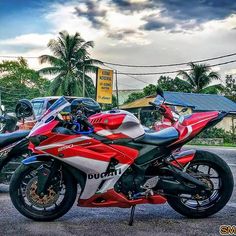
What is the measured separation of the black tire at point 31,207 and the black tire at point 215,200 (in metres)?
1.11

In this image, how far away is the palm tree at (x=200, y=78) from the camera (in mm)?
49438

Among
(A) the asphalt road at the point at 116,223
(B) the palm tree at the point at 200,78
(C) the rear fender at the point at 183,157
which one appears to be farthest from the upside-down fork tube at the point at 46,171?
(B) the palm tree at the point at 200,78

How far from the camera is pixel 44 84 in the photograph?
66.6 m

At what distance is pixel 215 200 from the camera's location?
5.35 m

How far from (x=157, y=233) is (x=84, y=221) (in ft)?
3.00

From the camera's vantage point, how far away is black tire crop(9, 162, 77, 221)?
5.04 metres

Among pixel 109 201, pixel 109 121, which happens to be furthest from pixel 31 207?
pixel 109 121

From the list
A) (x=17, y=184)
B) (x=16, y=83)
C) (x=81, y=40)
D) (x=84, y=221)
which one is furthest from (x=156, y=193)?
(x=16, y=83)

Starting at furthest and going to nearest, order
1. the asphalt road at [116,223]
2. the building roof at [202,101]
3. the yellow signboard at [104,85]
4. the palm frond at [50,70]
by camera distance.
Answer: the building roof at [202,101]
the palm frond at [50,70]
the yellow signboard at [104,85]
the asphalt road at [116,223]

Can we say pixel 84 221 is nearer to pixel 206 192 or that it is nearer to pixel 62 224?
pixel 62 224

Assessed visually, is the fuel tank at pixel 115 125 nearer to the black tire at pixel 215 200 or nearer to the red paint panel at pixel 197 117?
the red paint panel at pixel 197 117

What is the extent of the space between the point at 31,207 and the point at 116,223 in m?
0.93

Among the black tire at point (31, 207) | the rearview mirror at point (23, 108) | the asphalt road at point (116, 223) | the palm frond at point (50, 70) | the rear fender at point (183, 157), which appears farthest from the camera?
the palm frond at point (50, 70)

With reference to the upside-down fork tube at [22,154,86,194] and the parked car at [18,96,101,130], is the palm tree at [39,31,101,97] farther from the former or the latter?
the upside-down fork tube at [22,154,86,194]
